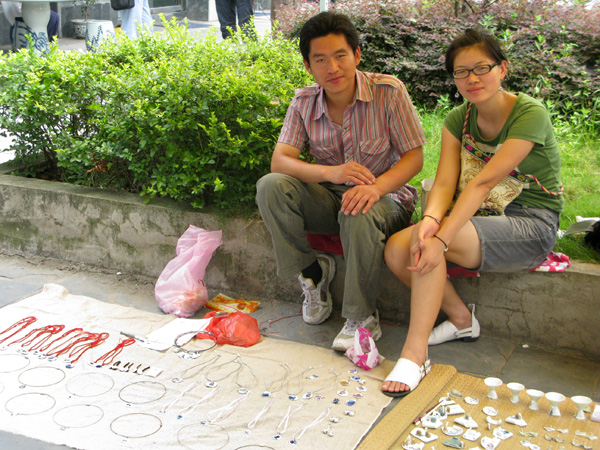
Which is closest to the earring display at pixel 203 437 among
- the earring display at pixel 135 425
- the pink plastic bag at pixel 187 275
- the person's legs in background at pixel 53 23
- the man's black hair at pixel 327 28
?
the earring display at pixel 135 425

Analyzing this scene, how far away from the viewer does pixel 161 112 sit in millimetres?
3779

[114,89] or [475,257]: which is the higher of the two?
[114,89]

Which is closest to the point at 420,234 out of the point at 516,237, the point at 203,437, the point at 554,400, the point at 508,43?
the point at 516,237

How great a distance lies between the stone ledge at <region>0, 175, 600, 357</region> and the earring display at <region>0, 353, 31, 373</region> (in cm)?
109

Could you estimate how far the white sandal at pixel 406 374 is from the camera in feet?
9.04

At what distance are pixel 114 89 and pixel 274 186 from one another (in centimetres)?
146

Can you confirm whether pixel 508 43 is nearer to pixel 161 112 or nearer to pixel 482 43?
pixel 482 43

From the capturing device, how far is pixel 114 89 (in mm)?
4023

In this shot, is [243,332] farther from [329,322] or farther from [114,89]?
[114,89]

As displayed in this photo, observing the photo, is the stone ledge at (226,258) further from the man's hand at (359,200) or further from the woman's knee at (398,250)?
the man's hand at (359,200)

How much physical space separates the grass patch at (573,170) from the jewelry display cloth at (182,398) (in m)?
1.08

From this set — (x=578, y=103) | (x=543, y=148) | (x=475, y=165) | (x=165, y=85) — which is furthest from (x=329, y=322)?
(x=578, y=103)

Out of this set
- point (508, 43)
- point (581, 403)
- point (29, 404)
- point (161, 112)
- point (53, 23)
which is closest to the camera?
point (581, 403)

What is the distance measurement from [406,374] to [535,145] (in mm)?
1124
